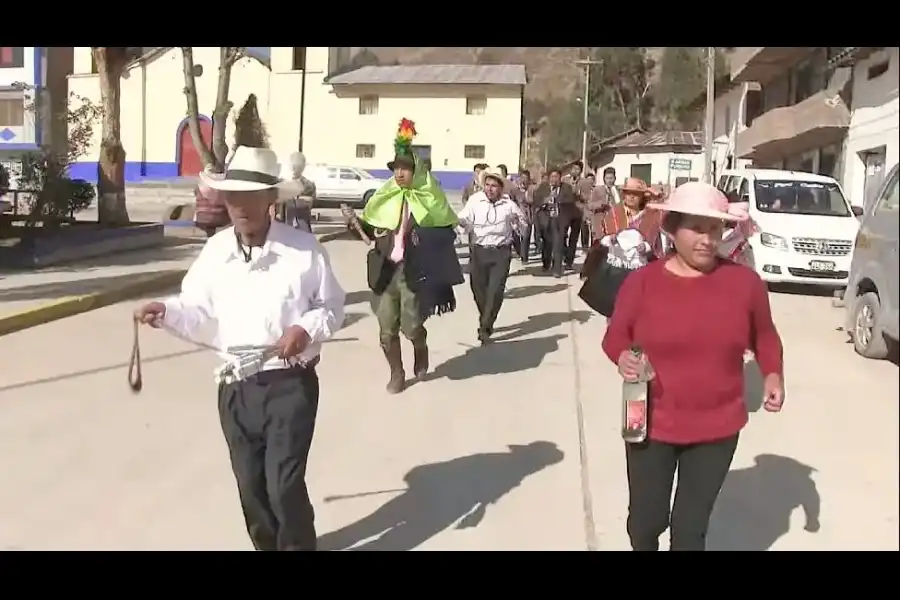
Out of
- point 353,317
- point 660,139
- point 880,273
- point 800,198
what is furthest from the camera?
point 660,139

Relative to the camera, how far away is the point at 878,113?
2531mm

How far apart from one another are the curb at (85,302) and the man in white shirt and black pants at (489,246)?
228 centimetres

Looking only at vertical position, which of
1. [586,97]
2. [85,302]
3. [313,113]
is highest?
[586,97]

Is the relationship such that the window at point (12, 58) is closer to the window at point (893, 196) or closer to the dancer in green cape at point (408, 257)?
the dancer in green cape at point (408, 257)

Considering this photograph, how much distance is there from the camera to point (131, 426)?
191 inches

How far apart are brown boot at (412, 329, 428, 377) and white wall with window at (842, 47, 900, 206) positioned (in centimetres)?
297

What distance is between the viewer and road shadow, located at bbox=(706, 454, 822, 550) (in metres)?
3.19

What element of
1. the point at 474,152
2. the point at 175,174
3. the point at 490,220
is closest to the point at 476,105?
the point at 474,152

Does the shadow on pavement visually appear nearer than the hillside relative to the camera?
No

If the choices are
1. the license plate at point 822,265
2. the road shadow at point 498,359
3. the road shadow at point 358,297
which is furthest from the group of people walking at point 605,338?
the road shadow at point 358,297

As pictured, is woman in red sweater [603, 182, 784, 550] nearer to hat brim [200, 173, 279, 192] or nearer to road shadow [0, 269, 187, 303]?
hat brim [200, 173, 279, 192]

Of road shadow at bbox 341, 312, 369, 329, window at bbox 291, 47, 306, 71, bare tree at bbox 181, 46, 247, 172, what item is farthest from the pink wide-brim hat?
road shadow at bbox 341, 312, 369, 329

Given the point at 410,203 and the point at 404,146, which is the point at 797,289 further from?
the point at 404,146

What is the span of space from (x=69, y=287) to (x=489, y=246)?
13.2ft
